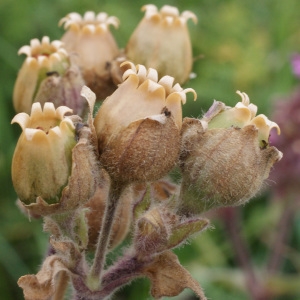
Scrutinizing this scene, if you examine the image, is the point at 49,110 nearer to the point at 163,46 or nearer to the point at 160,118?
the point at 160,118

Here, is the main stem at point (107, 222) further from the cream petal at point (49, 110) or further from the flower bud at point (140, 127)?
the cream petal at point (49, 110)

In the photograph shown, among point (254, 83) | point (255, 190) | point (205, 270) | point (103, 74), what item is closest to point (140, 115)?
point (255, 190)

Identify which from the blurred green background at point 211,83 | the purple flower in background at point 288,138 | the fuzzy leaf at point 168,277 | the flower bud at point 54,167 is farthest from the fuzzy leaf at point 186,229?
the purple flower in background at point 288,138

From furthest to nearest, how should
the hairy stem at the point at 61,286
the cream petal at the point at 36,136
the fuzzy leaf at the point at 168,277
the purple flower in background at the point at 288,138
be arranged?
the purple flower in background at the point at 288,138
the hairy stem at the point at 61,286
the fuzzy leaf at the point at 168,277
the cream petal at the point at 36,136

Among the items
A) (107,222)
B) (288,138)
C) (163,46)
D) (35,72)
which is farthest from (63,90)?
(288,138)

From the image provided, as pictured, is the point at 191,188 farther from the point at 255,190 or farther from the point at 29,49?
the point at 29,49
